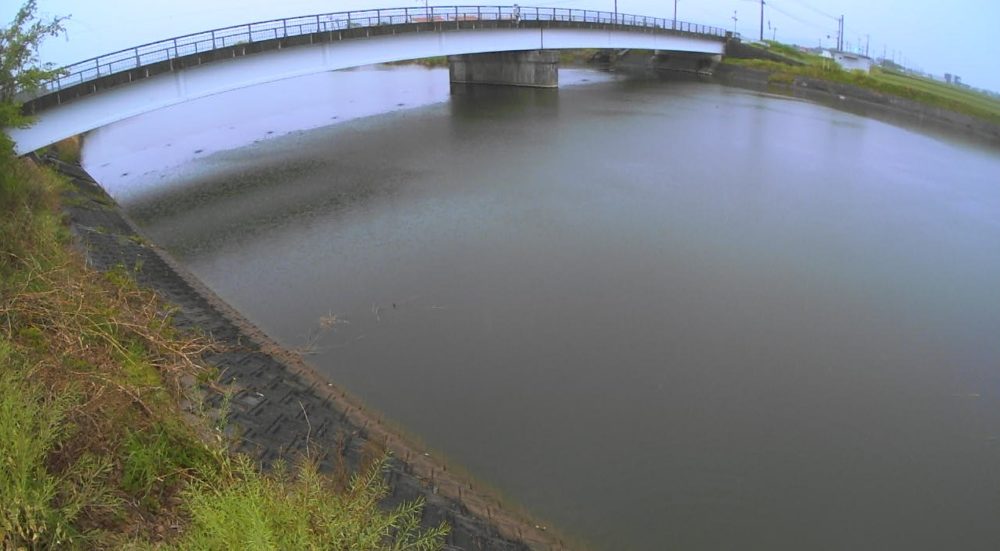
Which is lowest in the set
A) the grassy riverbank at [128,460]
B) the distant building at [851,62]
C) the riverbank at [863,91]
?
the grassy riverbank at [128,460]

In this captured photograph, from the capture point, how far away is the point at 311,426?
219 inches

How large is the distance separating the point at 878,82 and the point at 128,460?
104 ft

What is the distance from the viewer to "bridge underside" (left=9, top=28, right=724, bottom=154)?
1313cm

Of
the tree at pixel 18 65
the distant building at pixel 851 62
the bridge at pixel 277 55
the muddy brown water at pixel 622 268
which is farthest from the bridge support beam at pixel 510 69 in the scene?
the tree at pixel 18 65

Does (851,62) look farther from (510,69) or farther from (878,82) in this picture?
(510,69)

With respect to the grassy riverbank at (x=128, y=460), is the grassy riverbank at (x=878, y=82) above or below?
above

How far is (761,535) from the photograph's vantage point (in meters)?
5.00

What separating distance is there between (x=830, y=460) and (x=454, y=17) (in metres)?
21.9

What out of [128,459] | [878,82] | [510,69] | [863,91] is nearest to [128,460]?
[128,459]

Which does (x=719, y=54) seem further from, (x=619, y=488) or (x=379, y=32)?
(x=619, y=488)

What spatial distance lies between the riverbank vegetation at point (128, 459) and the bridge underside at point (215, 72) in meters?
7.73

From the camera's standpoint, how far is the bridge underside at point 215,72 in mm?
13133

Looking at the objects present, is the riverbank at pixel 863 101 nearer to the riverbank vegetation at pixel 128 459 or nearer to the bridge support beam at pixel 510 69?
the bridge support beam at pixel 510 69

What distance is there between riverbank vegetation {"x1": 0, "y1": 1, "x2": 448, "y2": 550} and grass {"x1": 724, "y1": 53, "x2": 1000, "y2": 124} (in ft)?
82.6
